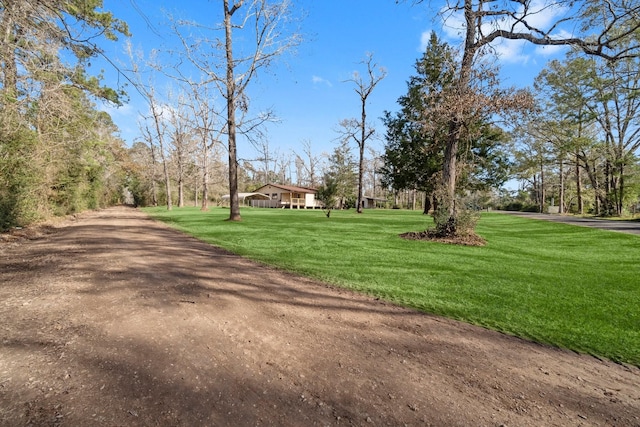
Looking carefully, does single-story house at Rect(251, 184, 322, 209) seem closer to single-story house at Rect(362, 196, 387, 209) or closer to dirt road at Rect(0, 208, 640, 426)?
single-story house at Rect(362, 196, 387, 209)

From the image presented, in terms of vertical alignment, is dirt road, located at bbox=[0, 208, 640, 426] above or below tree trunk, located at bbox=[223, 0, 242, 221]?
below

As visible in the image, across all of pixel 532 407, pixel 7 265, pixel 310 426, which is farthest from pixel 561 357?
pixel 7 265

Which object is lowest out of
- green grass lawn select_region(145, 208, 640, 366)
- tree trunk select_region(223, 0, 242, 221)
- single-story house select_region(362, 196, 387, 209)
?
green grass lawn select_region(145, 208, 640, 366)

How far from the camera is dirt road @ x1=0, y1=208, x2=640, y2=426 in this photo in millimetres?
2035

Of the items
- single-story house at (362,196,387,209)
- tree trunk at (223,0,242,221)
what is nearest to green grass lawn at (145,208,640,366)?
tree trunk at (223,0,242,221)

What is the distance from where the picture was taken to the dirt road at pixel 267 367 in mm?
2035

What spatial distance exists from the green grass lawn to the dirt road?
0.51m

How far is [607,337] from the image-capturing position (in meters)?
3.48

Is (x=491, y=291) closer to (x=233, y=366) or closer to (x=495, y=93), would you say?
(x=233, y=366)

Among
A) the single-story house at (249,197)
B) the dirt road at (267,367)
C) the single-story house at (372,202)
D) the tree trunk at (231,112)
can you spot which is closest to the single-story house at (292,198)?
the single-story house at (249,197)

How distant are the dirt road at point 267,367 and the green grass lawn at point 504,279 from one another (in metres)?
0.51

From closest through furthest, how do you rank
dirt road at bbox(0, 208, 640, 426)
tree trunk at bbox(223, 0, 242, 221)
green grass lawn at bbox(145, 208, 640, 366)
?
dirt road at bbox(0, 208, 640, 426), green grass lawn at bbox(145, 208, 640, 366), tree trunk at bbox(223, 0, 242, 221)

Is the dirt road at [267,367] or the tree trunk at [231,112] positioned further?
the tree trunk at [231,112]

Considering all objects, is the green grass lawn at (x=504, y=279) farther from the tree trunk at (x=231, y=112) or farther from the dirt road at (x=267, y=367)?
the tree trunk at (x=231, y=112)
